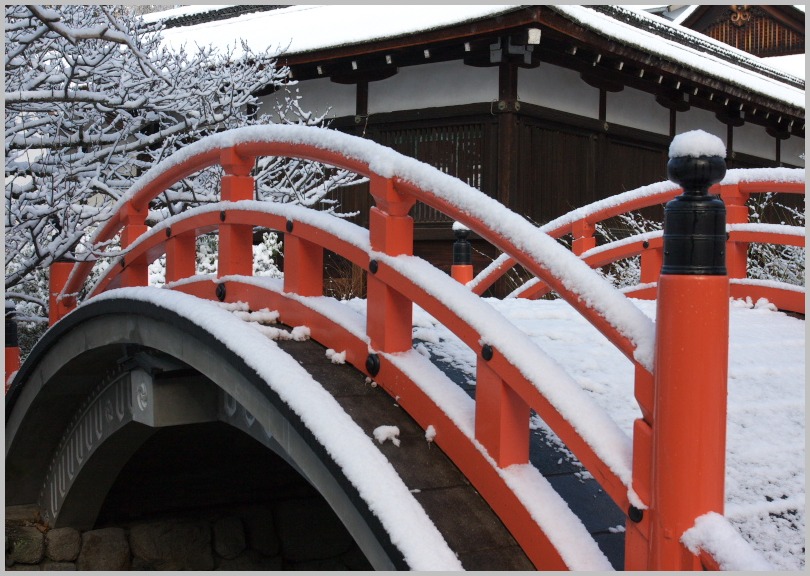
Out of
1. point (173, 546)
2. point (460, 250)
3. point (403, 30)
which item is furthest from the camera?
point (403, 30)

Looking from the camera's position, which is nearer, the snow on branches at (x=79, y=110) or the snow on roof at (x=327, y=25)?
the snow on branches at (x=79, y=110)

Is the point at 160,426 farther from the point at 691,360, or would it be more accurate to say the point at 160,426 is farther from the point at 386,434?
the point at 691,360

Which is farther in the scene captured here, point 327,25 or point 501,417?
point 327,25

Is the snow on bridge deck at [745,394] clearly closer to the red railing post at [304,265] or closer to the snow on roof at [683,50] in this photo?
the red railing post at [304,265]

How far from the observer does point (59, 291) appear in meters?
6.91

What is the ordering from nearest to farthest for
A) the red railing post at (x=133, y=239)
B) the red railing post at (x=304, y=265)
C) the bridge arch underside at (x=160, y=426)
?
the bridge arch underside at (x=160, y=426), the red railing post at (x=304, y=265), the red railing post at (x=133, y=239)

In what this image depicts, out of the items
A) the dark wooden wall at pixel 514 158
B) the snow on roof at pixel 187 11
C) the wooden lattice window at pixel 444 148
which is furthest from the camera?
the snow on roof at pixel 187 11

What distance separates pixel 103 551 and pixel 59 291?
6.75 feet

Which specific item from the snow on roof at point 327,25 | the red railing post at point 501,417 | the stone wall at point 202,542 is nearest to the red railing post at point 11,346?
the stone wall at point 202,542

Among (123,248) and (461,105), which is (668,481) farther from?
(461,105)

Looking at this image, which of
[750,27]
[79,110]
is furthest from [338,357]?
[750,27]

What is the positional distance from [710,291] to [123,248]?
180 inches

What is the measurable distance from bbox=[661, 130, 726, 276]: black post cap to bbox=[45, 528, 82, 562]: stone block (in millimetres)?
5435

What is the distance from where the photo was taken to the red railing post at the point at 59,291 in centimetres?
677
